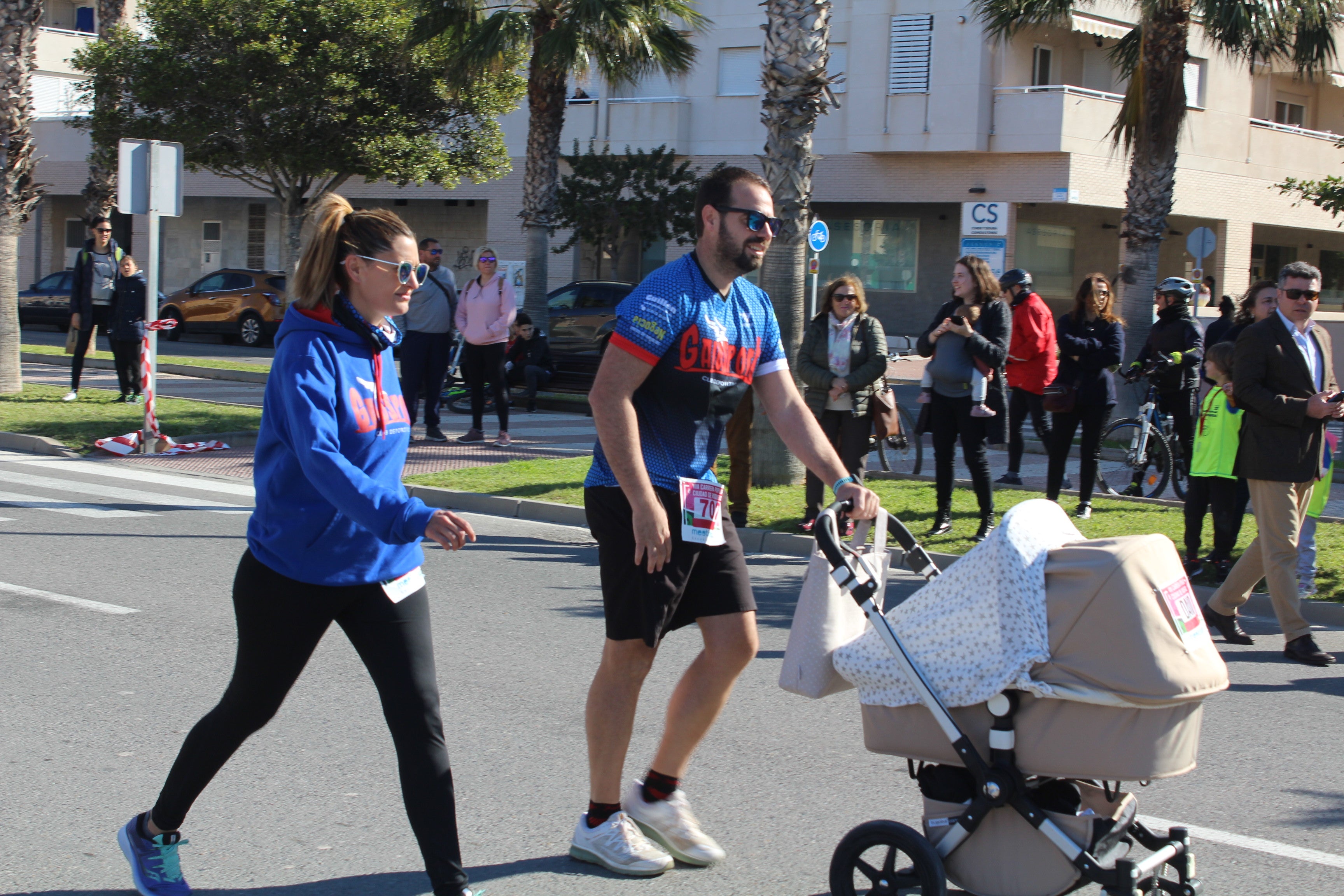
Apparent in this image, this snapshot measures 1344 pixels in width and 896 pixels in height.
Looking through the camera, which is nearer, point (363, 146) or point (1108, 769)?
point (1108, 769)

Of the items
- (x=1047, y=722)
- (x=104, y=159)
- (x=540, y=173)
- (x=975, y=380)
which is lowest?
(x=1047, y=722)

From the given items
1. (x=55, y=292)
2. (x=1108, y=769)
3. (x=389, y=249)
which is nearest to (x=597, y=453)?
(x=389, y=249)

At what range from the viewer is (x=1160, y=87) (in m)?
16.8

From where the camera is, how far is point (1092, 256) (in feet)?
114

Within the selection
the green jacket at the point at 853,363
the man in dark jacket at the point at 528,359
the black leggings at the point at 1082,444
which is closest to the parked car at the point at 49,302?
the man in dark jacket at the point at 528,359

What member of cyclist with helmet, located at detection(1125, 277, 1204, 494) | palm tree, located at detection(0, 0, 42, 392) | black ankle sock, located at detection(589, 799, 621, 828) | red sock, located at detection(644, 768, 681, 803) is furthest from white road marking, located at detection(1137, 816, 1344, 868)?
palm tree, located at detection(0, 0, 42, 392)

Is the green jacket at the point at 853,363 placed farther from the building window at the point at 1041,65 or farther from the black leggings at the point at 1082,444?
the building window at the point at 1041,65

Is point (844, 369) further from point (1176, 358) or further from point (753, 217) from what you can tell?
point (753, 217)

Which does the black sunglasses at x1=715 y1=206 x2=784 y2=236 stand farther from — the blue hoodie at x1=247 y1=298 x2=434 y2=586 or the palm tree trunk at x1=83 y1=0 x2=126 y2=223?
the palm tree trunk at x1=83 y1=0 x2=126 y2=223

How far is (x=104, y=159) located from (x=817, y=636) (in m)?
26.2

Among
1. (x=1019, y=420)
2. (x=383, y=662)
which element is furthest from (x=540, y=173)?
(x=383, y=662)

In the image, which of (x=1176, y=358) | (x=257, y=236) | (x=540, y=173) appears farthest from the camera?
(x=257, y=236)

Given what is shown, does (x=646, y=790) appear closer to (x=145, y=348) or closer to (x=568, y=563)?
(x=568, y=563)

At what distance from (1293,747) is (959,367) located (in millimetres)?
4401
